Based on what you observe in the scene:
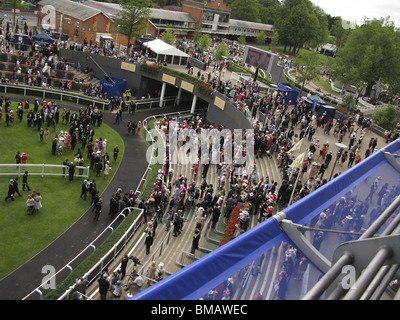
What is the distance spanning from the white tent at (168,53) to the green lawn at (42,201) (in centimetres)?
1711

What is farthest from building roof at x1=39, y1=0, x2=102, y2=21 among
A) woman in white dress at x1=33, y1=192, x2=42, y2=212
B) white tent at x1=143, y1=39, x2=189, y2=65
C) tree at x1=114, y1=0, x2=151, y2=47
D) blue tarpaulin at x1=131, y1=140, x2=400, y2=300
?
blue tarpaulin at x1=131, y1=140, x2=400, y2=300

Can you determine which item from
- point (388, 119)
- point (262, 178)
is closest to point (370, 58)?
point (388, 119)

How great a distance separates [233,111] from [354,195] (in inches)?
1063

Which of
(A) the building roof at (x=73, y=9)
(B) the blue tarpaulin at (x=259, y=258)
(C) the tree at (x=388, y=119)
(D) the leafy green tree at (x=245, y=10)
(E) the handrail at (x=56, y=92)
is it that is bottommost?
(E) the handrail at (x=56, y=92)

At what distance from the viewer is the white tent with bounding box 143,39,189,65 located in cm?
4097

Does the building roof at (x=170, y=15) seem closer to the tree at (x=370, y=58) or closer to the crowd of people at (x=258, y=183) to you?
the tree at (x=370, y=58)

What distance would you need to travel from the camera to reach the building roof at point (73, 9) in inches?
1903

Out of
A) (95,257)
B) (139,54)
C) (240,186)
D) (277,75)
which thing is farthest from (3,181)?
(277,75)

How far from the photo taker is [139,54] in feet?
139

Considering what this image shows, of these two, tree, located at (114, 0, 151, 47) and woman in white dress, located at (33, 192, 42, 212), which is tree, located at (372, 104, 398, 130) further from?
woman in white dress, located at (33, 192, 42, 212)

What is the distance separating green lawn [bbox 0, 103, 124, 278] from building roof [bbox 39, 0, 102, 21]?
26043 mm

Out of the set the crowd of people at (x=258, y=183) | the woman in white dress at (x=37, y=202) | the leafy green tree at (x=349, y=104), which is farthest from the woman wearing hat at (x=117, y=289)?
the leafy green tree at (x=349, y=104)
